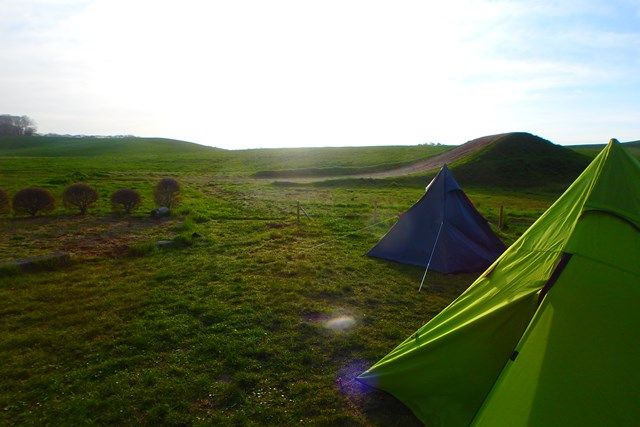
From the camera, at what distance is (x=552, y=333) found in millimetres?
4023

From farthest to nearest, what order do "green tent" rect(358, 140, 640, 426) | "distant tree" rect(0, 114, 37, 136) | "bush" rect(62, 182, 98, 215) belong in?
"distant tree" rect(0, 114, 37, 136) < "bush" rect(62, 182, 98, 215) < "green tent" rect(358, 140, 640, 426)

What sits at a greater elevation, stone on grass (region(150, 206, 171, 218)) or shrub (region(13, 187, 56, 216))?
shrub (region(13, 187, 56, 216))

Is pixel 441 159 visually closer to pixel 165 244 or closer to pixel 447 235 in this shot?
pixel 447 235

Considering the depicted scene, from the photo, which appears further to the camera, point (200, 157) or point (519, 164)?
point (200, 157)

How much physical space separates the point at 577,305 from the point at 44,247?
14.0 metres

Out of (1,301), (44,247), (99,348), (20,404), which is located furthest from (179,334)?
(44,247)

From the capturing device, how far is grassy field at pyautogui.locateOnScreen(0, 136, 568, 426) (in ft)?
17.3

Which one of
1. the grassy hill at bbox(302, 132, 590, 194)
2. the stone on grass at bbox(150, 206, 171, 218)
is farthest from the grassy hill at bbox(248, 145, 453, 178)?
the stone on grass at bbox(150, 206, 171, 218)

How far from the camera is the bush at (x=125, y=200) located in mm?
19109

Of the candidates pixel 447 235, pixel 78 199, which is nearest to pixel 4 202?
pixel 78 199

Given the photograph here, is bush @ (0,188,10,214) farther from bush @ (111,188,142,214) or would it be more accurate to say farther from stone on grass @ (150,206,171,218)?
stone on grass @ (150,206,171,218)

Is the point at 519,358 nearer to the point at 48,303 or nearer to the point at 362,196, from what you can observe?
the point at 48,303

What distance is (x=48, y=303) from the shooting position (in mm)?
8484

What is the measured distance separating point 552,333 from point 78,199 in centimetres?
1979
